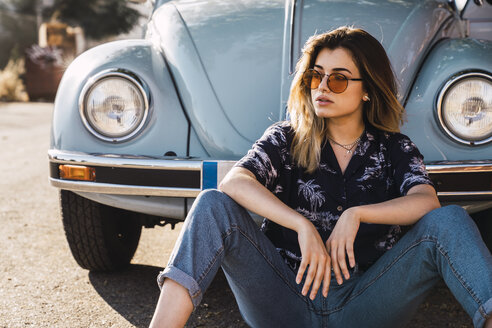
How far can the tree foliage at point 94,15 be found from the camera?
28219mm

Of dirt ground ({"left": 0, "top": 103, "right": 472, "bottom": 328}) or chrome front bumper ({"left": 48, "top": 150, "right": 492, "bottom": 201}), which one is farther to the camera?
dirt ground ({"left": 0, "top": 103, "right": 472, "bottom": 328})

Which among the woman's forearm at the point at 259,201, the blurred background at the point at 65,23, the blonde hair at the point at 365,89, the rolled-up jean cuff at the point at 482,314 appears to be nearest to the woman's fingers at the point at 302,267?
the woman's forearm at the point at 259,201

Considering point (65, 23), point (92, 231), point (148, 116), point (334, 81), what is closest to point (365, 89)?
point (334, 81)

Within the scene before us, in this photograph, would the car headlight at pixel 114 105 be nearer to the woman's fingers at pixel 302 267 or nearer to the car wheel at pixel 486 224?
the woman's fingers at pixel 302 267

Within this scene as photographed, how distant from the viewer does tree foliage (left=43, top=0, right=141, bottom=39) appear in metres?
28.2

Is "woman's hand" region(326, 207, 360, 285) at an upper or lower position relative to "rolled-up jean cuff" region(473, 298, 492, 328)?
upper

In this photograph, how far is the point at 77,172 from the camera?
104 inches

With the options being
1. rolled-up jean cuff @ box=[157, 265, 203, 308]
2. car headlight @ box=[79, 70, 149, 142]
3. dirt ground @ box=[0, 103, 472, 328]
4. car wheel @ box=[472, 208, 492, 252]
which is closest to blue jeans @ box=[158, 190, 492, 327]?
rolled-up jean cuff @ box=[157, 265, 203, 308]

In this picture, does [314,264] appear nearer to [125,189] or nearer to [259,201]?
[259,201]

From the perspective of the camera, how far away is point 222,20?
2979mm

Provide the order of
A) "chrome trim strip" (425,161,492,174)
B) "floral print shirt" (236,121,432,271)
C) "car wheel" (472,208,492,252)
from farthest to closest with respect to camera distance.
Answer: "car wheel" (472,208,492,252) < "chrome trim strip" (425,161,492,174) < "floral print shirt" (236,121,432,271)

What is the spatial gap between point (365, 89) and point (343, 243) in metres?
0.64

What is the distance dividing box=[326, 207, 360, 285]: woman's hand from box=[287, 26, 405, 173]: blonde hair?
0.96ft

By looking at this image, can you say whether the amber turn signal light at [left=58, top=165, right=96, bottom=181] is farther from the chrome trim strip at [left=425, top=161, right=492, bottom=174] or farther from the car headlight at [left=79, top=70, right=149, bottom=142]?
the chrome trim strip at [left=425, top=161, right=492, bottom=174]
